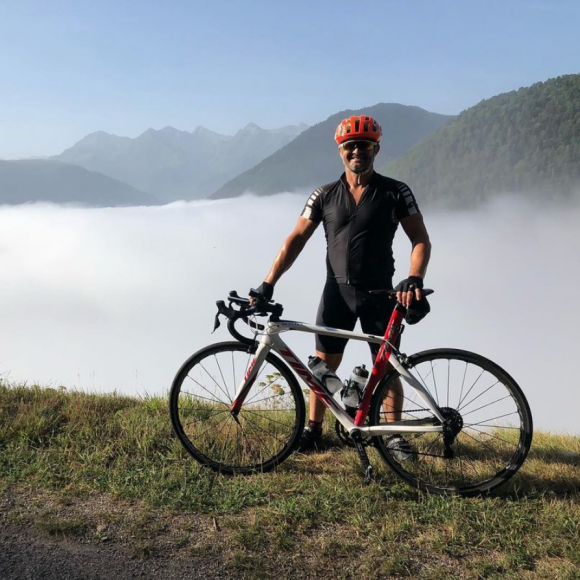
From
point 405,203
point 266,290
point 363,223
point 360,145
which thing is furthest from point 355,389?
point 360,145

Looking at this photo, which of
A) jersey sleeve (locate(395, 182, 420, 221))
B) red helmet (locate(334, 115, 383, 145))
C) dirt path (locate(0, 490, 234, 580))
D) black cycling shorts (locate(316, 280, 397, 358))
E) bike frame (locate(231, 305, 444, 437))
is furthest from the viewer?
black cycling shorts (locate(316, 280, 397, 358))

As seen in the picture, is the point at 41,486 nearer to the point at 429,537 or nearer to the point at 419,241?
the point at 429,537

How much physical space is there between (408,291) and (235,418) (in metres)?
1.65

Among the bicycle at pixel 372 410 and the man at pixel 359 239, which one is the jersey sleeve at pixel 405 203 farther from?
the bicycle at pixel 372 410

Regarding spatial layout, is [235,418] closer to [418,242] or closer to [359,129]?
[418,242]

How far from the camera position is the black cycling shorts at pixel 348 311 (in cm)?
425

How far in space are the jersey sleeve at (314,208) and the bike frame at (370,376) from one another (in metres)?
0.89

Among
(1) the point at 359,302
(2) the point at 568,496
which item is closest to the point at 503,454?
(2) the point at 568,496

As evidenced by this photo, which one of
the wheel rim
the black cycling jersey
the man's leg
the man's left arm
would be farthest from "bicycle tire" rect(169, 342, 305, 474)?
the man's left arm

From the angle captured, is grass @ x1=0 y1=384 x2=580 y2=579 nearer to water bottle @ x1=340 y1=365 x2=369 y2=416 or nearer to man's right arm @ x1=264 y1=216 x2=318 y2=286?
water bottle @ x1=340 y1=365 x2=369 y2=416

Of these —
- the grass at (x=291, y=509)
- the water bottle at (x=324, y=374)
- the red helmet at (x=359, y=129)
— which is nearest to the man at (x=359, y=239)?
the red helmet at (x=359, y=129)

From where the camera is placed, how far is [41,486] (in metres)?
4.01

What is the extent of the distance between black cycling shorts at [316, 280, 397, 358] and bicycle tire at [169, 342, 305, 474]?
458mm

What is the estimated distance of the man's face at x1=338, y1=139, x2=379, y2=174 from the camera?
4004 millimetres
